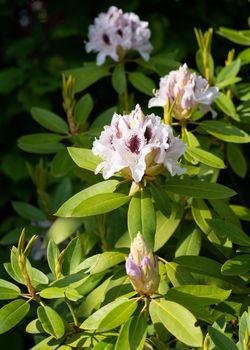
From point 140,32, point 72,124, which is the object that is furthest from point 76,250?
point 140,32

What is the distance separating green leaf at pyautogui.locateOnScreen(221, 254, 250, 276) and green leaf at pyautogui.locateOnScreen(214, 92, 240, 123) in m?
0.49

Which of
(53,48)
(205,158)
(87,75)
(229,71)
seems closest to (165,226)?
(205,158)

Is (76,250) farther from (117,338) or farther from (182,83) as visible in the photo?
(182,83)

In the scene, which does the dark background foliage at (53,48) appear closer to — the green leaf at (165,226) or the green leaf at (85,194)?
the green leaf at (165,226)

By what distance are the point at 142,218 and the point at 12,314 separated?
1.05 ft

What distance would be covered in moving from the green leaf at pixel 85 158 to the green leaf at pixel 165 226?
243 mm

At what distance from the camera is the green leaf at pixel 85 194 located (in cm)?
145

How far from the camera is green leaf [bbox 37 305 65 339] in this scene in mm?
1330

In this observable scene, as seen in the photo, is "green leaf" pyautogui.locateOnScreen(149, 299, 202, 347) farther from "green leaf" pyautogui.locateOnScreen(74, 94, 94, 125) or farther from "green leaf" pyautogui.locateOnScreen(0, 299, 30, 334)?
"green leaf" pyautogui.locateOnScreen(74, 94, 94, 125)

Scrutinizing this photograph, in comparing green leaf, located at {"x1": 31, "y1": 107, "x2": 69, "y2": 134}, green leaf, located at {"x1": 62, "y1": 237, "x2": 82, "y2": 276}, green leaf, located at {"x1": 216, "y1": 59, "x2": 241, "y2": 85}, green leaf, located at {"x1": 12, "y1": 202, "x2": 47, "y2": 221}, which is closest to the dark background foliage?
green leaf, located at {"x1": 12, "y1": 202, "x2": 47, "y2": 221}

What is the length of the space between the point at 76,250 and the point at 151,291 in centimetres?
23

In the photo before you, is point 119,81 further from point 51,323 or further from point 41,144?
point 51,323

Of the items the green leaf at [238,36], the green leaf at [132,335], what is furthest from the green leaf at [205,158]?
the green leaf at [238,36]

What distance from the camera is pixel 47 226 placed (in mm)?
2191
